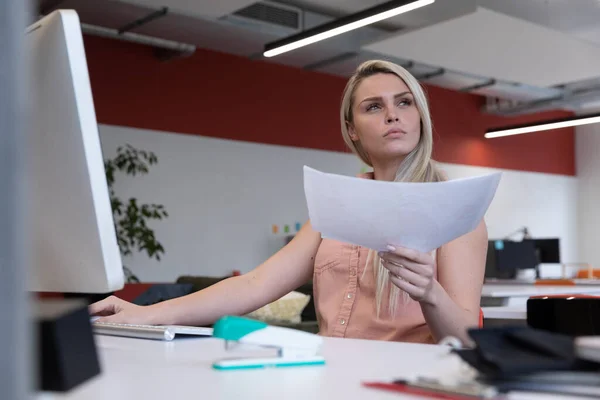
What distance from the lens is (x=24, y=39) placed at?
338 mm

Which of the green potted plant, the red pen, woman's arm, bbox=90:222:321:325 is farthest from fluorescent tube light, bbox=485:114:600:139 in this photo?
the red pen

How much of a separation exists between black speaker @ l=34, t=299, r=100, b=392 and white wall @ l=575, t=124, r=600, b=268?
40.5ft

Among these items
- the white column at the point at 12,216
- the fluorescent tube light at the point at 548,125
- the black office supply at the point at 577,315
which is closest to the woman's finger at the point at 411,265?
the black office supply at the point at 577,315

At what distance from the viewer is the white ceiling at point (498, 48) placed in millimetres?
6102

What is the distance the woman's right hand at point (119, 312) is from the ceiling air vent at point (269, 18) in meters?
5.32

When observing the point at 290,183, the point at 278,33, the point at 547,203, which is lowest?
the point at 547,203

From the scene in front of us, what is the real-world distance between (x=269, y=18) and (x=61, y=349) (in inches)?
270

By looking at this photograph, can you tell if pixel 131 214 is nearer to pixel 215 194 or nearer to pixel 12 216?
pixel 215 194

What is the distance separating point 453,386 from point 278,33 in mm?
6598

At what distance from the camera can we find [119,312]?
1653 mm

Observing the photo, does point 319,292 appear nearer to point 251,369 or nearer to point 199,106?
point 251,369

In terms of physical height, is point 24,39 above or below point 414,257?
above

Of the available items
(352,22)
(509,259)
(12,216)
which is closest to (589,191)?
(509,259)

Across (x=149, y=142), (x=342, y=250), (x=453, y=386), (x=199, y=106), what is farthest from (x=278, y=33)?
(x=453, y=386)
